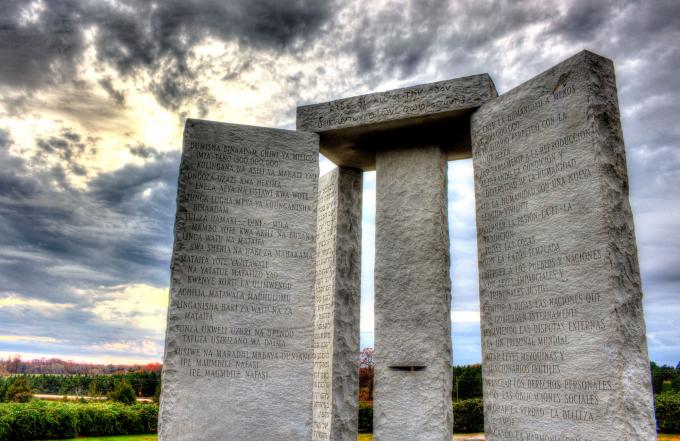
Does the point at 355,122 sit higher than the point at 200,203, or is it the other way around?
the point at 355,122

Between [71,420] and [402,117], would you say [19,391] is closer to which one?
[71,420]

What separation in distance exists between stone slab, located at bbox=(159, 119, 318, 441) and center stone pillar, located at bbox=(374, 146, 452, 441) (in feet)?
3.54

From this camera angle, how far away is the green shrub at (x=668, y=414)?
14414 mm

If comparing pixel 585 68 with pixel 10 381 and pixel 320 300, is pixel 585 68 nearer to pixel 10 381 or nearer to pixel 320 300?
pixel 320 300

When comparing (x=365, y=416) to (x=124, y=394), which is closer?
(x=365, y=416)

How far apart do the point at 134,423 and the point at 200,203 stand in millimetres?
9964

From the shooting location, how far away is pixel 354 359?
330 inches

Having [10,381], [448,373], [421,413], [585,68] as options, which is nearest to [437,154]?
[585,68]

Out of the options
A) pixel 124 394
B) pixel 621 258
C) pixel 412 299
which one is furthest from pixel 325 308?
pixel 124 394

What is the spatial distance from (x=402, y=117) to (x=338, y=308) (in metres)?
3.13

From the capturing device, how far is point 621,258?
538 centimetres

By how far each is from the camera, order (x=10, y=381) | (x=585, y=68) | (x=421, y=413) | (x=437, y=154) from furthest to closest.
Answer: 1. (x=10, y=381)
2. (x=437, y=154)
3. (x=421, y=413)
4. (x=585, y=68)

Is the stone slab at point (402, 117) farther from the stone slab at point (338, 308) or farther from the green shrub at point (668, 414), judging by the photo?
the green shrub at point (668, 414)

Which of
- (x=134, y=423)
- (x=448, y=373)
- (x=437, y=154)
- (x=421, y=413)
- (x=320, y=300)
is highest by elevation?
(x=437, y=154)
